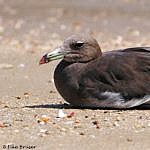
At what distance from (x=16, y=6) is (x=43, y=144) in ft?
59.1

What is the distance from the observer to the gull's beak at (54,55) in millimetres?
7094

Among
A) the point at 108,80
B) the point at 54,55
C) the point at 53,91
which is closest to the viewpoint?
the point at 108,80

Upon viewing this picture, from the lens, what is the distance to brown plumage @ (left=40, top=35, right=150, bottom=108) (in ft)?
22.7

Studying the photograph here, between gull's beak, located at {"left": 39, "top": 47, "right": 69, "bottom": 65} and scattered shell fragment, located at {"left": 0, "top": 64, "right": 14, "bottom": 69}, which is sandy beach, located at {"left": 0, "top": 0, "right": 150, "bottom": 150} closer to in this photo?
scattered shell fragment, located at {"left": 0, "top": 64, "right": 14, "bottom": 69}

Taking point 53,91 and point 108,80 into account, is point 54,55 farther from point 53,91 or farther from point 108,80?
point 53,91

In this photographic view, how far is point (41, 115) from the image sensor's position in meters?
6.73

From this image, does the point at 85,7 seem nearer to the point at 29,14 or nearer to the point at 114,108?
the point at 29,14

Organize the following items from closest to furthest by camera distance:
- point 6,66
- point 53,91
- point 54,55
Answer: point 54,55, point 53,91, point 6,66

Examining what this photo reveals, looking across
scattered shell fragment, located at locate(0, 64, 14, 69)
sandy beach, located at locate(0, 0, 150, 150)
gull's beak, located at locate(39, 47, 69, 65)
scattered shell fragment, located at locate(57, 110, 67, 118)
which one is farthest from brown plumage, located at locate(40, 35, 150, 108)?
scattered shell fragment, located at locate(0, 64, 14, 69)

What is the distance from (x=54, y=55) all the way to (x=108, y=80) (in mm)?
609

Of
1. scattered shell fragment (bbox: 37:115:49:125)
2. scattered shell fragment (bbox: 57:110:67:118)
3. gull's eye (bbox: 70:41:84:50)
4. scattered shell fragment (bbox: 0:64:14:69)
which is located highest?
gull's eye (bbox: 70:41:84:50)

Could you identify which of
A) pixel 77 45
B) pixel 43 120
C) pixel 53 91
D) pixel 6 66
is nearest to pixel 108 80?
pixel 77 45

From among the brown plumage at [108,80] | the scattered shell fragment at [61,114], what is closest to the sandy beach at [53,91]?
the scattered shell fragment at [61,114]

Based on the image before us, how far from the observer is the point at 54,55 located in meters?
7.12
